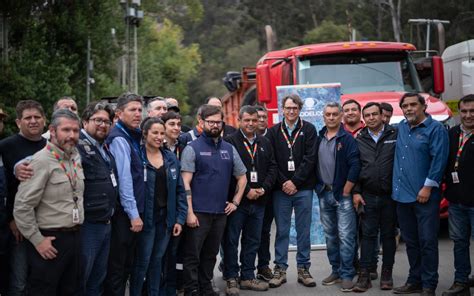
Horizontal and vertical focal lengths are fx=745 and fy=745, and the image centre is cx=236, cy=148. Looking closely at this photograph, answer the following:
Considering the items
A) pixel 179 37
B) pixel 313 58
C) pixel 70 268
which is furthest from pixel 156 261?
pixel 179 37

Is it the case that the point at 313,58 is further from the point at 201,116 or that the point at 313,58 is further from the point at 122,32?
the point at 122,32

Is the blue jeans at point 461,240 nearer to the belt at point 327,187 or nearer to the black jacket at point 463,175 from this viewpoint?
the black jacket at point 463,175

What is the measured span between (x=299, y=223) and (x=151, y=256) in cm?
238

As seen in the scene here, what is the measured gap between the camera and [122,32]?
112 ft

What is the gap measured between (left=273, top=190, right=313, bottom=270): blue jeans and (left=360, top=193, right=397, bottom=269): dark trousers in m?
0.74

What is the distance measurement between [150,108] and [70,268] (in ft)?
9.27

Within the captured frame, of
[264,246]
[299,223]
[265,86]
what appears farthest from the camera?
[265,86]

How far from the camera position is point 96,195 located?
6.67m

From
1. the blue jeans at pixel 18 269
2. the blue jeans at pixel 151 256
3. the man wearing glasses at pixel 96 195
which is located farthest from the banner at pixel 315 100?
the blue jeans at pixel 18 269

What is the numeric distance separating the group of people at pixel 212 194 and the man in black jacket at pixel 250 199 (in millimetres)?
17

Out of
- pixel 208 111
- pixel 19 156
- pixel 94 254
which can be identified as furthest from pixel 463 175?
pixel 19 156

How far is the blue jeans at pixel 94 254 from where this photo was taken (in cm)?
664

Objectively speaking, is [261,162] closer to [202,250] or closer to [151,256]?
[202,250]

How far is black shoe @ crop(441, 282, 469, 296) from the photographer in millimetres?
8250
